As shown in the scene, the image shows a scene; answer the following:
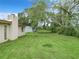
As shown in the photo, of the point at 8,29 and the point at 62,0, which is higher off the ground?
the point at 62,0

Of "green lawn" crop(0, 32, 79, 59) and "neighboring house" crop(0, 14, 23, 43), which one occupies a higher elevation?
"neighboring house" crop(0, 14, 23, 43)

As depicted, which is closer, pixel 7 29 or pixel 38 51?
pixel 38 51

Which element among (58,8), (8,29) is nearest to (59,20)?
(58,8)

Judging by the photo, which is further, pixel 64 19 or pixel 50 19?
pixel 50 19

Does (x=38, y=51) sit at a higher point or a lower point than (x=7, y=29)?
lower

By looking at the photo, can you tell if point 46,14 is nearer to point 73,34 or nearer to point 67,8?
point 67,8

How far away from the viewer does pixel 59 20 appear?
4862cm

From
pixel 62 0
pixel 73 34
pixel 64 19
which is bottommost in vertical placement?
pixel 73 34

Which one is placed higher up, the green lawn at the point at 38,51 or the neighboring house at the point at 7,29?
the neighboring house at the point at 7,29

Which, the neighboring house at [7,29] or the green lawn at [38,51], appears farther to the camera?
the neighboring house at [7,29]

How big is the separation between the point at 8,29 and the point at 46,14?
21974 mm

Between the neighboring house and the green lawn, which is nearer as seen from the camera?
the green lawn

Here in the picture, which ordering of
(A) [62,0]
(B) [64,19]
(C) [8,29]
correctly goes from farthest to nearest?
(B) [64,19] < (A) [62,0] < (C) [8,29]

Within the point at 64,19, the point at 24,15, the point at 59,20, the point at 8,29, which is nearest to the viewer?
the point at 8,29
